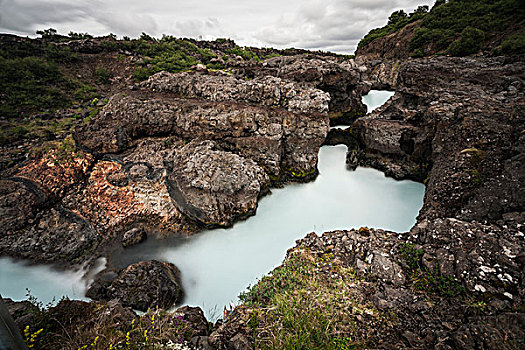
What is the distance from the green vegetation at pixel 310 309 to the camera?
3411 mm

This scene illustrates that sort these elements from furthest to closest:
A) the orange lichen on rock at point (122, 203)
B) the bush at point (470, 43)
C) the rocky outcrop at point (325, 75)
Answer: the bush at point (470, 43), the rocky outcrop at point (325, 75), the orange lichen on rock at point (122, 203)

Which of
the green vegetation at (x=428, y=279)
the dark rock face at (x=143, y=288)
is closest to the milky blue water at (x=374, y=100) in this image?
the green vegetation at (x=428, y=279)

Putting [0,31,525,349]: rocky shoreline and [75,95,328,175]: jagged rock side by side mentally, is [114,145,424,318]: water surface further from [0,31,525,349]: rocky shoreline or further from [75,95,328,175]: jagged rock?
[75,95,328,175]: jagged rock

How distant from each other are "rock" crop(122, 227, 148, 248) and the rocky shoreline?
49mm

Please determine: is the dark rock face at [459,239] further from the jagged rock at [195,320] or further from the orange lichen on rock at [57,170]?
the orange lichen on rock at [57,170]

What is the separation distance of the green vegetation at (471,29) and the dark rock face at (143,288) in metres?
21.8

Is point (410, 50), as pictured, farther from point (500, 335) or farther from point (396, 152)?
point (500, 335)

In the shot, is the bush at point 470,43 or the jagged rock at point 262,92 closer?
the jagged rock at point 262,92

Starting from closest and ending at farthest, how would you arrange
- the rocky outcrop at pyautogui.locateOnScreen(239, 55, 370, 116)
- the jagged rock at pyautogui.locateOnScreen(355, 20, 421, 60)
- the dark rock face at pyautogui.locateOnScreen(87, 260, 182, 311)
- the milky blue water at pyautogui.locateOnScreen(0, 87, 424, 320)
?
1. the dark rock face at pyautogui.locateOnScreen(87, 260, 182, 311)
2. the milky blue water at pyautogui.locateOnScreen(0, 87, 424, 320)
3. the rocky outcrop at pyautogui.locateOnScreen(239, 55, 370, 116)
4. the jagged rock at pyautogui.locateOnScreen(355, 20, 421, 60)

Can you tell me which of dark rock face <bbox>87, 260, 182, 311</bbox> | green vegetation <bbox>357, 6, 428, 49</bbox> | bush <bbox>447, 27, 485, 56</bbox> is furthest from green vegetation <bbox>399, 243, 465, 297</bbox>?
green vegetation <bbox>357, 6, 428, 49</bbox>

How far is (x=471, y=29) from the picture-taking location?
57.4 feet

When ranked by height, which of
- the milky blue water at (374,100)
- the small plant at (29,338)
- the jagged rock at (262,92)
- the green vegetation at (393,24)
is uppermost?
the green vegetation at (393,24)

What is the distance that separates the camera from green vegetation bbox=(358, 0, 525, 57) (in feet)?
50.5

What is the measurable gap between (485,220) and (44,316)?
9.87 metres
